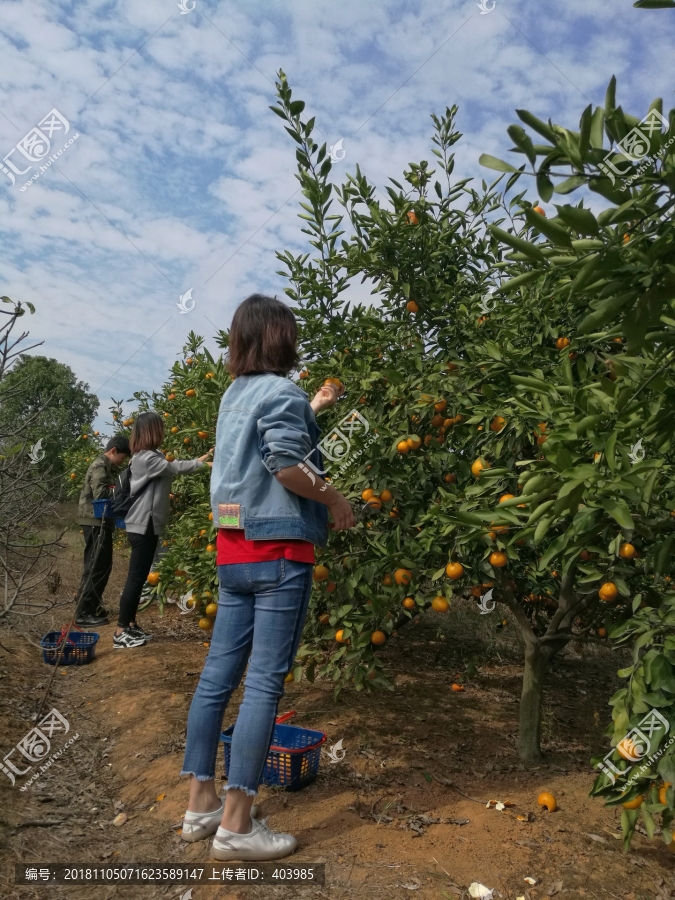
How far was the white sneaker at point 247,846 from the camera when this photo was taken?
1.96 meters

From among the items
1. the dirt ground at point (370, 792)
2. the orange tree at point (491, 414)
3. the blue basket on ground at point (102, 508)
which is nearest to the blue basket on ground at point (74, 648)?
the dirt ground at point (370, 792)

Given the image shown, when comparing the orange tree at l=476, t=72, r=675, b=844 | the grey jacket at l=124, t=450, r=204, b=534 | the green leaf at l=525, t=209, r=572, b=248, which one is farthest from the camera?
the grey jacket at l=124, t=450, r=204, b=534

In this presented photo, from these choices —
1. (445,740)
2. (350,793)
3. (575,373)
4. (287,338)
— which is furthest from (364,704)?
(287,338)

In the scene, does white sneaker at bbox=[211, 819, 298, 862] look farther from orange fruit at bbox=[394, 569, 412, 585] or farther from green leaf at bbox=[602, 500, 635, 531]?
green leaf at bbox=[602, 500, 635, 531]

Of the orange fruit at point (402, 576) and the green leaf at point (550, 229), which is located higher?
the green leaf at point (550, 229)

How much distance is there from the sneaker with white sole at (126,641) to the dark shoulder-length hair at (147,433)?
1296 millimetres

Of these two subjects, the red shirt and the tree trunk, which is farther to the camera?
the tree trunk

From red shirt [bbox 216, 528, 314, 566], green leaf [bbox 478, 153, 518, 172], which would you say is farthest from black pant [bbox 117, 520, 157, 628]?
green leaf [bbox 478, 153, 518, 172]

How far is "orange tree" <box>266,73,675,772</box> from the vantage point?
1.47 meters

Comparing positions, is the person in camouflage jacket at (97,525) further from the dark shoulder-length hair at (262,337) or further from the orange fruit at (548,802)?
the orange fruit at (548,802)

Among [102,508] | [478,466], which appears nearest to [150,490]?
[102,508]

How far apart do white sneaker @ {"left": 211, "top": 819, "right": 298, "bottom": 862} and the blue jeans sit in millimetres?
136

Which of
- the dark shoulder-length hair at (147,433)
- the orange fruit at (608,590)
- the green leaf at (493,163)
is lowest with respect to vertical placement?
the orange fruit at (608,590)

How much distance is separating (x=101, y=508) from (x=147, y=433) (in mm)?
1159
